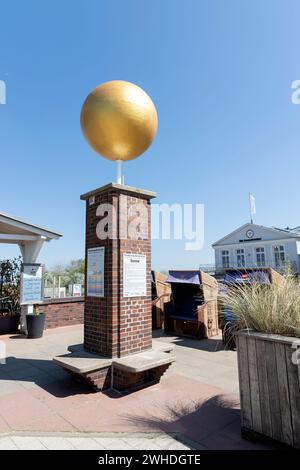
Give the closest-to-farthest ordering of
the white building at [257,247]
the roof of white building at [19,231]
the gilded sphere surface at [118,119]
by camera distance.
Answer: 1. the gilded sphere surface at [118,119]
2. the roof of white building at [19,231]
3. the white building at [257,247]

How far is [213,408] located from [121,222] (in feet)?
9.56

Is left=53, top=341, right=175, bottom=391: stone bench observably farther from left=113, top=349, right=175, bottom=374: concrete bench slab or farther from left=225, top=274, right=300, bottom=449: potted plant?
left=225, top=274, right=300, bottom=449: potted plant

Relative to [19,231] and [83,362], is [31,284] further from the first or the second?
[83,362]

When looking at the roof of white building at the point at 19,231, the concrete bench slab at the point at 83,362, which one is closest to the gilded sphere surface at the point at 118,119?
the concrete bench slab at the point at 83,362

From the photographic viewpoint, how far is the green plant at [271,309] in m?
3.07

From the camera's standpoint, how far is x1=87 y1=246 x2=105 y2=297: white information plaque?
15.6 ft

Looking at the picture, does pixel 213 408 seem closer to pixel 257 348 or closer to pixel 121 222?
pixel 257 348

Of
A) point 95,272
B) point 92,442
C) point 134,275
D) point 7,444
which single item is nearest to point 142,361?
point 134,275

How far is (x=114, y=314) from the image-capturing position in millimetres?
4492

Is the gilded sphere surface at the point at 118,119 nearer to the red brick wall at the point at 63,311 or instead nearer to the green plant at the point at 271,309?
the green plant at the point at 271,309

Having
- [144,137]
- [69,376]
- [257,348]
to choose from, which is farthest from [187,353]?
[144,137]

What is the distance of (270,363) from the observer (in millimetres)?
2877

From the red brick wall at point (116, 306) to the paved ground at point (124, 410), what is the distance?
2.21 ft
